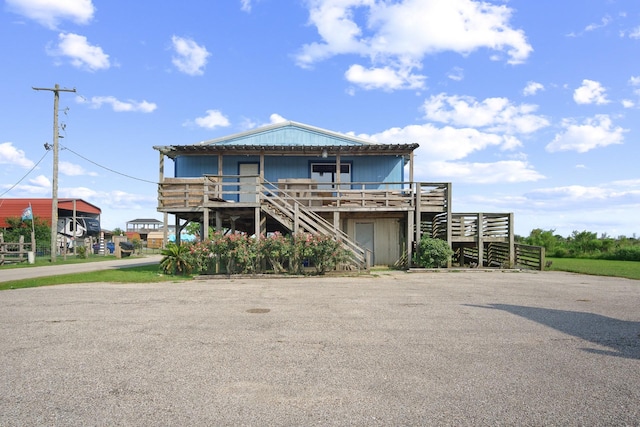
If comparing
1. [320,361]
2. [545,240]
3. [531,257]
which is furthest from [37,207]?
[545,240]

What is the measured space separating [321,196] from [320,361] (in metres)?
14.3

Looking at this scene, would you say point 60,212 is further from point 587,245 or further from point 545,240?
point 587,245

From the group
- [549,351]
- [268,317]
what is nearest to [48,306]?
[268,317]

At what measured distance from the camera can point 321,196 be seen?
1922 cm

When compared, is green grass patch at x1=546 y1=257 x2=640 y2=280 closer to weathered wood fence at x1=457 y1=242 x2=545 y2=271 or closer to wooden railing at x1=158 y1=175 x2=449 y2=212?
weathered wood fence at x1=457 y1=242 x2=545 y2=271

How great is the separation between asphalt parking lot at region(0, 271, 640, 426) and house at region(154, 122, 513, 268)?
7512mm

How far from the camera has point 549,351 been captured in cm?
564

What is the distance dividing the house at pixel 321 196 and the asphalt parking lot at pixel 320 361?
7512 mm

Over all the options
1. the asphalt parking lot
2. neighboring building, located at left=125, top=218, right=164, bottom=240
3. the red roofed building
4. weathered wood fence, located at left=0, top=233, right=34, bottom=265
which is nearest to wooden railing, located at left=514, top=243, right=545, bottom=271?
the asphalt parking lot

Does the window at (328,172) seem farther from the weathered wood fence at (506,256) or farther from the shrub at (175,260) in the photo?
the shrub at (175,260)

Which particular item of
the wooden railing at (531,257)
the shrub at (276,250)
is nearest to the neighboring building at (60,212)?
the shrub at (276,250)

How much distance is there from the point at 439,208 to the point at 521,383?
48.1ft

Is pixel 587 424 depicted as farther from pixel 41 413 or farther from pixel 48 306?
pixel 48 306

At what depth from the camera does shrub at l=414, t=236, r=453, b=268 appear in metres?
17.3
